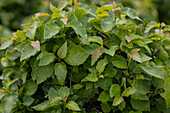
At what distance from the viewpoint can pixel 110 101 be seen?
1.09 meters

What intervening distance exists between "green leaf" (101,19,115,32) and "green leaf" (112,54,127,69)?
162 mm

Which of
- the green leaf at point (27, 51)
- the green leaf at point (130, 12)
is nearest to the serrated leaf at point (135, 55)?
the green leaf at point (130, 12)

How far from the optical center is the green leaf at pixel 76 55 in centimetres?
101

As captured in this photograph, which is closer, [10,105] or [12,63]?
[10,105]

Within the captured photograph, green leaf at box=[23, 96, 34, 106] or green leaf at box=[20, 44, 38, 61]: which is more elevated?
green leaf at box=[20, 44, 38, 61]

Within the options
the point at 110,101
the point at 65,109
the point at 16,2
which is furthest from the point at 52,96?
the point at 16,2

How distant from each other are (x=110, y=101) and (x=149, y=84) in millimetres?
237

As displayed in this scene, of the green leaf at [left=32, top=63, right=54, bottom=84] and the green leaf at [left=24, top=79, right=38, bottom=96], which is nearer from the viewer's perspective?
the green leaf at [left=32, top=63, right=54, bottom=84]

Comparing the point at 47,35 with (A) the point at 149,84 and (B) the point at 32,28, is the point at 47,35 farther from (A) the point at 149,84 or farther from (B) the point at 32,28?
(A) the point at 149,84

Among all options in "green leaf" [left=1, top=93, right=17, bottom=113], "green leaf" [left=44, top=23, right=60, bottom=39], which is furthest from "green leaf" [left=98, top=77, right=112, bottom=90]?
"green leaf" [left=1, top=93, right=17, bottom=113]

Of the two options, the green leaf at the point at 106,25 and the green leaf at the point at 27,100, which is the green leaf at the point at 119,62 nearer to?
the green leaf at the point at 106,25

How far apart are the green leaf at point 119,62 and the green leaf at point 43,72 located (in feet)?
1.11

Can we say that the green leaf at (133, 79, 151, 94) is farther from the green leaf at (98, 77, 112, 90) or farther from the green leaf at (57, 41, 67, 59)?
the green leaf at (57, 41, 67, 59)

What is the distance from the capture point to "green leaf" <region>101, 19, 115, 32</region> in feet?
3.60
